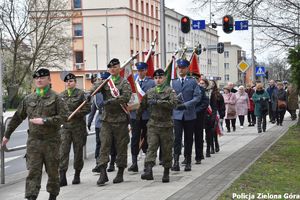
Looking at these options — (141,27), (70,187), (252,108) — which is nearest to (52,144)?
(70,187)

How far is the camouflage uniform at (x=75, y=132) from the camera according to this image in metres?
11.1

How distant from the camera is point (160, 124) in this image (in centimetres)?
1120

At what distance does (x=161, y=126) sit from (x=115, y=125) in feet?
2.70

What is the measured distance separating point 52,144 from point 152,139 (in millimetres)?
2646

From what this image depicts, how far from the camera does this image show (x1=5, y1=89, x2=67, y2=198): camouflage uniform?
28.7ft

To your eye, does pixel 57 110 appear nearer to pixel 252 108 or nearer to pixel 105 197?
pixel 105 197

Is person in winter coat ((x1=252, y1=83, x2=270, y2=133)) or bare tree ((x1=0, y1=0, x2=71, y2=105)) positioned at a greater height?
bare tree ((x1=0, y1=0, x2=71, y2=105))

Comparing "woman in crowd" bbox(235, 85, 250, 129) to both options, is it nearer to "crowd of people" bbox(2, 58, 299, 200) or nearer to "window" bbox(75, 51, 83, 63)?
"crowd of people" bbox(2, 58, 299, 200)

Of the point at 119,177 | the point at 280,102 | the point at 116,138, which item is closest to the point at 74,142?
the point at 116,138

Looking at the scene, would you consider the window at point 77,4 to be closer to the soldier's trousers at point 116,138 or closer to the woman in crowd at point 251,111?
the woman in crowd at point 251,111

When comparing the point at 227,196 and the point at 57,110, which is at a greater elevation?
the point at 57,110

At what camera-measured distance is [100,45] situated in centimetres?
7619

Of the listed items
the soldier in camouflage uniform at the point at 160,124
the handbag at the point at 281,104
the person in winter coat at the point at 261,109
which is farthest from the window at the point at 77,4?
the soldier in camouflage uniform at the point at 160,124

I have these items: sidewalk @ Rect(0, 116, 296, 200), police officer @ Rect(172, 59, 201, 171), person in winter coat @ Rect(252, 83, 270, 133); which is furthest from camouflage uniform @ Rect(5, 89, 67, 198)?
person in winter coat @ Rect(252, 83, 270, 133)
